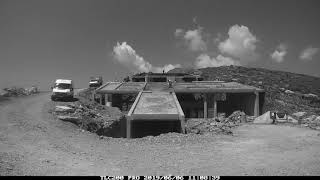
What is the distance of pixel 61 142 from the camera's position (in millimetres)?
16422

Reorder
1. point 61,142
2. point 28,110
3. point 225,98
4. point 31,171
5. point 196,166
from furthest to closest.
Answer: point 225,98, point 28,110, point 61,142, point 196,166, point 31,171

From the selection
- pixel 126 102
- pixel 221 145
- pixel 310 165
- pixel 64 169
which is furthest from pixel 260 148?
pixel 126 102

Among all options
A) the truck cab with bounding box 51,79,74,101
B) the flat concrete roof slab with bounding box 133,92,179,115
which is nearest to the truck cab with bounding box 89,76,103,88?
the flat concrete roof slab with bounding box 133,92,179,115

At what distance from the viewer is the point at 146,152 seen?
1546 centimetres

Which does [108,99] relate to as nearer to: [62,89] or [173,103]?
[62,89]

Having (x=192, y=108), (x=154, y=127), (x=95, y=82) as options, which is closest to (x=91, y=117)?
(x=154, y=127)

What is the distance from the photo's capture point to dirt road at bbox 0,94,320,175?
39.1 ft

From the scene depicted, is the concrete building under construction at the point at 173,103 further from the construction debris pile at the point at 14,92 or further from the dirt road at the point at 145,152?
the construction debris pile at the point at 14,92

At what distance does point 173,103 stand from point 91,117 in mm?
7160

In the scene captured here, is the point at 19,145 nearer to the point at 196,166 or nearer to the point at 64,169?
the point at 64,169

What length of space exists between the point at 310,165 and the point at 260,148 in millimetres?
3851

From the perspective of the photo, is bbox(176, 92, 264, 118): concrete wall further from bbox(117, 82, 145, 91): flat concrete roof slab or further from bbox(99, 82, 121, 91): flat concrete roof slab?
bbox(99, 82, 121, 91): flat concrete roof slab

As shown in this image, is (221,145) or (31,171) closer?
(31,171)

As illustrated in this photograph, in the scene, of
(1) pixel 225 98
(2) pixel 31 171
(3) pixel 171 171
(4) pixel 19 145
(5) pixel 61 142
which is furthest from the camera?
(1) pixel 225 98
